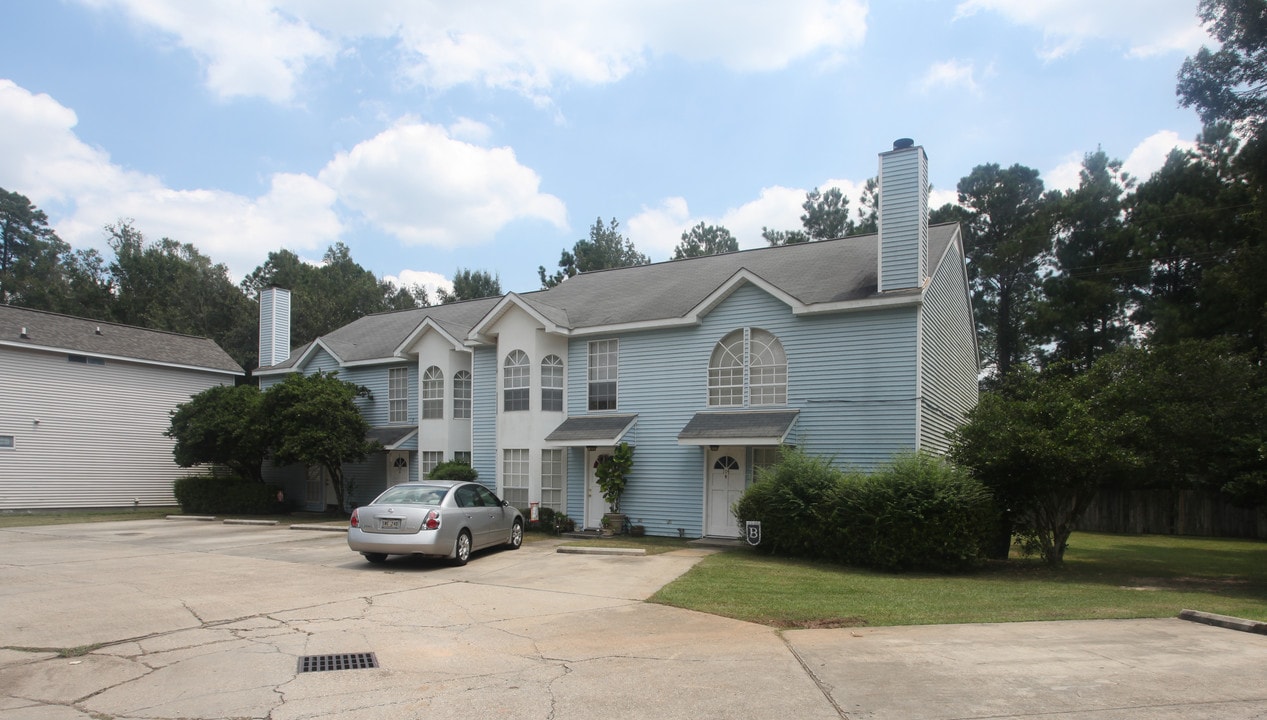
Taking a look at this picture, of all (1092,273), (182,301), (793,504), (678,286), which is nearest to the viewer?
(793,504)

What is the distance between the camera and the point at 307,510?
2750cm

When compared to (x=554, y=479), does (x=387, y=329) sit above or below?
above

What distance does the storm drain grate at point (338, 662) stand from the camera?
6828 mm

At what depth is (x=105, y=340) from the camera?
95.3 feet

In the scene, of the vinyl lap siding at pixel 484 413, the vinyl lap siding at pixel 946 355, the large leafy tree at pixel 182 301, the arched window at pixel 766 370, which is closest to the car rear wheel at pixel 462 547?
the arched window at pixel 766 370

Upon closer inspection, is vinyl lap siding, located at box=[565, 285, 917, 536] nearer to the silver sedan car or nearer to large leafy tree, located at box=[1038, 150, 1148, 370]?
the silver sedan car

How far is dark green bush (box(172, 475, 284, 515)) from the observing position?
2630 centimetres

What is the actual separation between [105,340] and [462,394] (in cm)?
1570

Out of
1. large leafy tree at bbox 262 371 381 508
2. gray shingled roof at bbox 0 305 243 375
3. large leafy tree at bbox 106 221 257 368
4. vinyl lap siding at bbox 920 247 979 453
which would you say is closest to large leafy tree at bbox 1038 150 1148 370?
vinyl lap siding at bbox 920 247 979 453

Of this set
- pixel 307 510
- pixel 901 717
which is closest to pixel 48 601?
pixel 901 717

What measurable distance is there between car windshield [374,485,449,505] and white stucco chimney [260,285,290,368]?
18.6m

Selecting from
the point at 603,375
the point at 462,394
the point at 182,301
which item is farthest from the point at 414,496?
the point at 182,301

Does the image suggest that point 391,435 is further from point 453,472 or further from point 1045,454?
point 1045,454

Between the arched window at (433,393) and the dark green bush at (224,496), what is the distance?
735 centimetres
